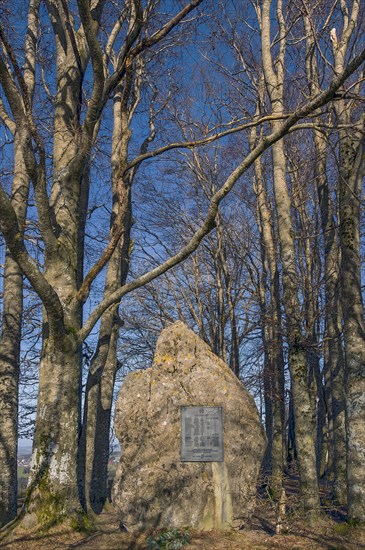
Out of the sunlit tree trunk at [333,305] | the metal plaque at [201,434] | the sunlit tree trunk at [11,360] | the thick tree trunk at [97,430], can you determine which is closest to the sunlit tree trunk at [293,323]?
the sunlit tree trunk at [333,305]

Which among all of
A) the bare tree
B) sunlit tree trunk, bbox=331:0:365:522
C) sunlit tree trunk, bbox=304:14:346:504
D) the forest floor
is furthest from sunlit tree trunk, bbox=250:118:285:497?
the bare tree

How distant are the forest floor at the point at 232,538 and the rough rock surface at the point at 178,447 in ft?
1.00

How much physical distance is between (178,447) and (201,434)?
0.38 m

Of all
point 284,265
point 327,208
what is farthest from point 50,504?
point 327,208

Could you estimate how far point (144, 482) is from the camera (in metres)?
7.08

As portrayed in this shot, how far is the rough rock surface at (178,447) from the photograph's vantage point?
7.04 metres

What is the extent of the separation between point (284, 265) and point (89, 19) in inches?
186

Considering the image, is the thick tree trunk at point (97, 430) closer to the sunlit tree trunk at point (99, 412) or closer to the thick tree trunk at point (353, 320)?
the sunlit tree trunk at point (99, 412)

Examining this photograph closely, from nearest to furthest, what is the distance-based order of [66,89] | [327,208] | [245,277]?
[66,89]
[327,208]
[245,277]

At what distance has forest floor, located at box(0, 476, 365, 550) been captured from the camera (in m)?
5.80

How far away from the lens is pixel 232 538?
22.3 ft

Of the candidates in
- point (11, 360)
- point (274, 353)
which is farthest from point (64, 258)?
point (274, 353)

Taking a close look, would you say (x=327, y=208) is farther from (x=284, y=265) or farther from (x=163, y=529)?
(x=163, y=529)

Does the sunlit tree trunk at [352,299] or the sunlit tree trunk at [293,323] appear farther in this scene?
the sunlit tree trunk at [293,323]
